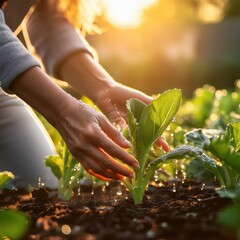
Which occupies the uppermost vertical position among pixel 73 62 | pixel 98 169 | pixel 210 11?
pixel 210 11

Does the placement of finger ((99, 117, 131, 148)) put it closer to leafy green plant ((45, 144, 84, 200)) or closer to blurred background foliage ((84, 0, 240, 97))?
leafy green plant ((45, 144, 84, 200))

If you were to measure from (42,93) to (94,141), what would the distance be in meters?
0.33

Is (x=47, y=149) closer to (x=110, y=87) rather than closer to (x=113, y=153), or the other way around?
(x=110, y=87)

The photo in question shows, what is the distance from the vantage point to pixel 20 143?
11.4 feet

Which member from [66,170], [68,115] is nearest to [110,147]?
[68,115]

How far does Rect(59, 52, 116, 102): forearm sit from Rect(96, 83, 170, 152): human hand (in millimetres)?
65

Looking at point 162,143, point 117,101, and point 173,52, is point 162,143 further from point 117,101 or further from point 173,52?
point 173,52

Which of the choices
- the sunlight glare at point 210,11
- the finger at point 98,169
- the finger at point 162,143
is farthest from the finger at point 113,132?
the sunlight glare at point 210,11

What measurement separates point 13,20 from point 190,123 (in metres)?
2.71

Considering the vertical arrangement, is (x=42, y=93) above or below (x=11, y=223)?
above

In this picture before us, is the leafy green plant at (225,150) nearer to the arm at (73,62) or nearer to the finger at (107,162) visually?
the finger at (107,162)

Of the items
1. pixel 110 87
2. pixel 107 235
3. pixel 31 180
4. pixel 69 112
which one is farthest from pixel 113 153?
pixel 31 180

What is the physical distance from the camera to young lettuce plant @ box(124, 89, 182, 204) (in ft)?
6.88

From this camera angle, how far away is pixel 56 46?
3314 millimetres
